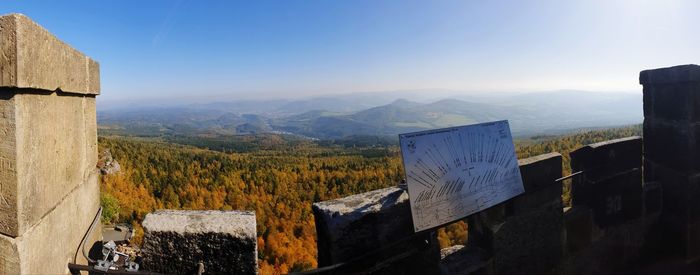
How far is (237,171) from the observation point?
3075cm

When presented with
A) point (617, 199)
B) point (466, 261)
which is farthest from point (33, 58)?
point (617, 199)

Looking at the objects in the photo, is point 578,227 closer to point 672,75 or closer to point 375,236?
point 672,75

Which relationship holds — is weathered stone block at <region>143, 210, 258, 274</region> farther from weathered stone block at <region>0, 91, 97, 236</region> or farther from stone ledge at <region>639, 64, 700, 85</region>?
stone ledge at <region>639, 64, 700, 85</region>

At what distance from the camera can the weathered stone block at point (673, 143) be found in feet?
16.0

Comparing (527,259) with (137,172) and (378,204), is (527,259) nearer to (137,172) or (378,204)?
(378,204)

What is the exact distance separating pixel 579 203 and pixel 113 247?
471 centimetres

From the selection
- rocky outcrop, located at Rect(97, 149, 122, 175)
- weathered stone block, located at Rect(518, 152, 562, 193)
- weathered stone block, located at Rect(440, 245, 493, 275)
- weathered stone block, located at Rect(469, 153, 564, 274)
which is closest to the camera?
weathered stone block, located at Rect(440, 245, 493, 275)

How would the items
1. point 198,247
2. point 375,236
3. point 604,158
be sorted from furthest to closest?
point 604,158 < point 375,236 < point 198,247

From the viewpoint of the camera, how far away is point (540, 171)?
3.91 meters

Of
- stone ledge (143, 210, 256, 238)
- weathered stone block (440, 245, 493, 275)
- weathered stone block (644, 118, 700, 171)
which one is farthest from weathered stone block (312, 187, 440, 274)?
weathered stone block (644, 118, 700, 171)

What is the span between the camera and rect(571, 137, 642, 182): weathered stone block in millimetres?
4535

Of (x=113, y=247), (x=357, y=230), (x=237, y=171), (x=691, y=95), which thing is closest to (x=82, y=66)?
(x=113, y=247)

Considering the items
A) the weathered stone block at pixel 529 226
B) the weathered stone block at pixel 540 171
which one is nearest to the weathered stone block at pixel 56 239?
the weathered stone block at pixel 529 226

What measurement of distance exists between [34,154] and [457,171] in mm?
2624
